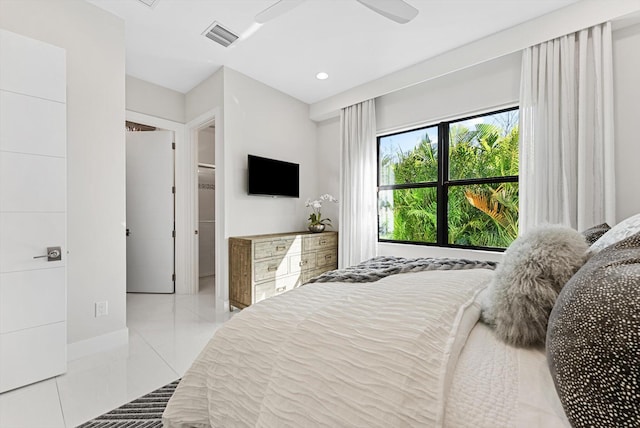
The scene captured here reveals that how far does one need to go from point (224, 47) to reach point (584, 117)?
3.30m

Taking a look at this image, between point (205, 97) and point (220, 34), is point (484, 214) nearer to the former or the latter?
point (220, 34)

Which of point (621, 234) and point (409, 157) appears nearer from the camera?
point (621, 234)

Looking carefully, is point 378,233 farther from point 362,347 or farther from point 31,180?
point 31,180

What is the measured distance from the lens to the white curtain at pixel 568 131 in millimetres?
2166

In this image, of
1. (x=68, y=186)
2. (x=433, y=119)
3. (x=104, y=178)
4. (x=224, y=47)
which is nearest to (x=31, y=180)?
(x=68, y=186)

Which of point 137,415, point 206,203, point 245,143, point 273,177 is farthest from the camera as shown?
point 206,203

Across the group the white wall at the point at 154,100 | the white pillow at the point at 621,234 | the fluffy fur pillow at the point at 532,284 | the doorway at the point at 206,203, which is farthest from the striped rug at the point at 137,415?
the doorway at the point at 206,203

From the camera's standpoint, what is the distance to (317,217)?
13.3 feet

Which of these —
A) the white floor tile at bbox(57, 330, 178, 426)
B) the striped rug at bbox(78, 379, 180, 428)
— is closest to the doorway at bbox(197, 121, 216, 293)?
the white floor tile at bbox(57, 330, 178, 426)

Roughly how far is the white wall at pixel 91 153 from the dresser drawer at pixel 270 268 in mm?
1206

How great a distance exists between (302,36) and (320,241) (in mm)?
2385

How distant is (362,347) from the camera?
752 mm

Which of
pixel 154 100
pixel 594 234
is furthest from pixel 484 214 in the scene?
pixel 154 100

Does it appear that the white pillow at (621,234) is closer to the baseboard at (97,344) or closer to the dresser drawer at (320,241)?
the dresser drawer at (320,241)
